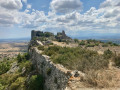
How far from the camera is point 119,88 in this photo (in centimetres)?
450

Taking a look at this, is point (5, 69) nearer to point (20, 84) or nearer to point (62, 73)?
point (20, 84)

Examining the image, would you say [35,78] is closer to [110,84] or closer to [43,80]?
[43,80]

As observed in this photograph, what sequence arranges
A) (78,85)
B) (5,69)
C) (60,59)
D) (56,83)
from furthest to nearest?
(5,69) → (60,59) → (56,83) → (78,85)

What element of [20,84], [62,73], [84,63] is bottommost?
[20,84]

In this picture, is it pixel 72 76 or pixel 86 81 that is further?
pixel 72 76

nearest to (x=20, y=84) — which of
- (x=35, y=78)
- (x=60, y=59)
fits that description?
(x=35, y=78)

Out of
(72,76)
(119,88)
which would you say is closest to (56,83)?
(72,76)

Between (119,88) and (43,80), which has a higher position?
(119,88)

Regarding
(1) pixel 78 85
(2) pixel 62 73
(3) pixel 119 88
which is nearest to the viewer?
(3) pixel 119 88

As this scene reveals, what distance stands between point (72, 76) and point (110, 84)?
1903mm

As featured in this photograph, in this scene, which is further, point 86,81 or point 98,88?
point 86,81

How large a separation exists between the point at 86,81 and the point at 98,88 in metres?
0.64

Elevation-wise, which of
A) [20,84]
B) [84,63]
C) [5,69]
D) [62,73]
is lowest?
[5,69]

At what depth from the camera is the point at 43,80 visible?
10086mm
